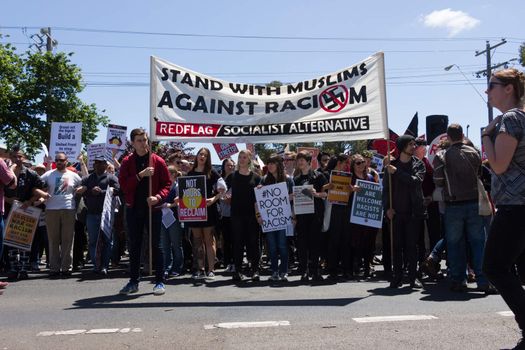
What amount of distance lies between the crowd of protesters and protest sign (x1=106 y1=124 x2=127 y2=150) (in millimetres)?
2480

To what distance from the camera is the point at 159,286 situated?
24.0ft

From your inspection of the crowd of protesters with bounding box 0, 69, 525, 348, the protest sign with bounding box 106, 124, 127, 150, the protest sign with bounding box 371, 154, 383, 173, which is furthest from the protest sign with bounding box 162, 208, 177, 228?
the protest sign with bounding box 371, 154, 383, 173

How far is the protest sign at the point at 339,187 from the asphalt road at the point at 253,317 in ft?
4.59

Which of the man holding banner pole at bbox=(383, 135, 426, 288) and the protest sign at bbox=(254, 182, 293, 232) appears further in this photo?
the protest sign at bbox=(254, 182, 293, 232)

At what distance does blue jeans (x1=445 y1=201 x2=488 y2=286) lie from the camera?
24.1 feet

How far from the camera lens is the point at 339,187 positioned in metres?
8.74

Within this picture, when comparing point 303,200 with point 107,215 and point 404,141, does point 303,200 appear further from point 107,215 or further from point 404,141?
point 107,215

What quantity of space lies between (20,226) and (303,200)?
4.97 meters

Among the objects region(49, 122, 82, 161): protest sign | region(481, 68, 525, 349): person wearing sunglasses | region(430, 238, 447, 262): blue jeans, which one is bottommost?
region(430, 238, 447, 262): blue jeans

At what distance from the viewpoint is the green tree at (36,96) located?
3522 cm

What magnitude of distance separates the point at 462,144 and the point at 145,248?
5.68 metres

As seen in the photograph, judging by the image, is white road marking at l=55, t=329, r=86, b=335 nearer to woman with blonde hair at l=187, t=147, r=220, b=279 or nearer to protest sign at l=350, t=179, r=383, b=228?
woman with blonde hair at l=187, t=147, r=220, b=279

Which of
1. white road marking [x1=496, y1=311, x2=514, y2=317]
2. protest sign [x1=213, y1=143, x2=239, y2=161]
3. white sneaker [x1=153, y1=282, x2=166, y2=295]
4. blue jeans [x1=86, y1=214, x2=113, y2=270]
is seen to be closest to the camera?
A: white road marking [x1=496, y1=311, x2=514, y2=317]

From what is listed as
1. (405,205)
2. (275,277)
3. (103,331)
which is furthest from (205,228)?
(103,331)
